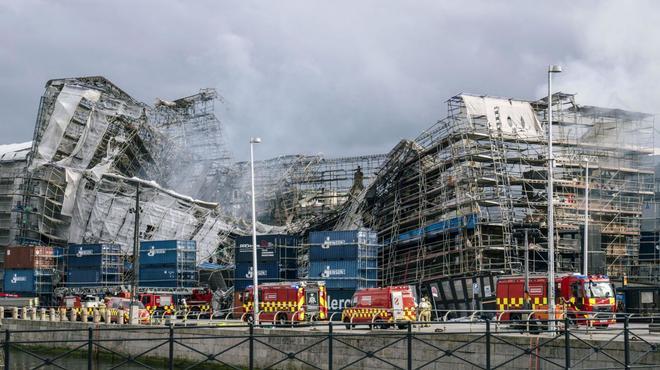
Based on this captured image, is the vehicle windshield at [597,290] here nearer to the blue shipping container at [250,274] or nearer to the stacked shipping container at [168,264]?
the blue shipping container at [250,274]

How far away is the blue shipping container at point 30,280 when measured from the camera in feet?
213

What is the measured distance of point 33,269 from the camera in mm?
64625

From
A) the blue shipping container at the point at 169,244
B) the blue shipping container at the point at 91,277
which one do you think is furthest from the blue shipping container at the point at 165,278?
the blue shipping container at the point at 91,277

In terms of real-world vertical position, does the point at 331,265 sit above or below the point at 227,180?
below

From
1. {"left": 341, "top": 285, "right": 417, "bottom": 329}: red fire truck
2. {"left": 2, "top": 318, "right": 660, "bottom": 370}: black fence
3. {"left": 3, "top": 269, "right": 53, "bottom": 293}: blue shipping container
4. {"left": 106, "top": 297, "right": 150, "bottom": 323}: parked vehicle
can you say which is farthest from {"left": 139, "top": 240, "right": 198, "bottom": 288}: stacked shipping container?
{"left": 341, "top": 285, "right": 417, "bottom": 329}: red fire truck

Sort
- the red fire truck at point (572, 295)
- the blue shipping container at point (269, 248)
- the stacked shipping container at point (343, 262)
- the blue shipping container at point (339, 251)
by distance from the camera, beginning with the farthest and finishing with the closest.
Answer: the blue shipping container at point (269, 248), the blue shipping container at point (339, 251), the stacked shipping container at point (343, 262), the red fire truck at point (572, 295)

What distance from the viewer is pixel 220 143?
79.1 meters

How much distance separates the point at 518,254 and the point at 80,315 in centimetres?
2729

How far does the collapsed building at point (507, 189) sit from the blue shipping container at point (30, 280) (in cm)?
2655

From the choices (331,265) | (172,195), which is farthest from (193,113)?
(331,265)

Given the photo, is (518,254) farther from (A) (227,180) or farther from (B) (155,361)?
(A) (227,180)

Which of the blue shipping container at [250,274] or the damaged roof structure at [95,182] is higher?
the damaged roof structure at [95,182]

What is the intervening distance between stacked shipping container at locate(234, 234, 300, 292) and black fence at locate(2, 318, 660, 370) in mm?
14818

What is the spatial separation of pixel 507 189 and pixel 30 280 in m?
38.0
